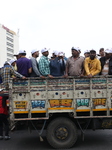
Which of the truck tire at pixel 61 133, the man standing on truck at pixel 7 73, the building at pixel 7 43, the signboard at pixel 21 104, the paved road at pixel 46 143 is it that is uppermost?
the building at pixel 7 43

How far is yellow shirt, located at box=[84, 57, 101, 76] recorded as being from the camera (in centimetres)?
613

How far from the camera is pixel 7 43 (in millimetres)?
Answer: 137625

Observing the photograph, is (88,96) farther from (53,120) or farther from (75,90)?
(53,120)

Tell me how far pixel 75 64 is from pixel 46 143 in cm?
227

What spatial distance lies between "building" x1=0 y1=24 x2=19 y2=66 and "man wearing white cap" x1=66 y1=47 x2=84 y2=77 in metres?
119

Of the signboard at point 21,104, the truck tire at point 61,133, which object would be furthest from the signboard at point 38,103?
the truck tire at point 61,133


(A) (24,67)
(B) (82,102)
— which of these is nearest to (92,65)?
(B) (82,102)

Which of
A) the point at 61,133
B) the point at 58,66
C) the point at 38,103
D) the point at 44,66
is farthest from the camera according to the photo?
the point at 58,66

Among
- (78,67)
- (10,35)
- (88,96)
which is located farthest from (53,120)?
(10,35)

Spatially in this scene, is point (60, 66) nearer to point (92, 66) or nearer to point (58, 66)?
point (58, 66)

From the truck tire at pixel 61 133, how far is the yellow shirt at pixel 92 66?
1.38 metres

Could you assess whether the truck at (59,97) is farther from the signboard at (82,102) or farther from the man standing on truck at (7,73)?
the man standing on truck at (7,73)

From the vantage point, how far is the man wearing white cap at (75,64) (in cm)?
629

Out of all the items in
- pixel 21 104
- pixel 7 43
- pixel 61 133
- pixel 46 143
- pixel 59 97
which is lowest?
pixel 46 143
